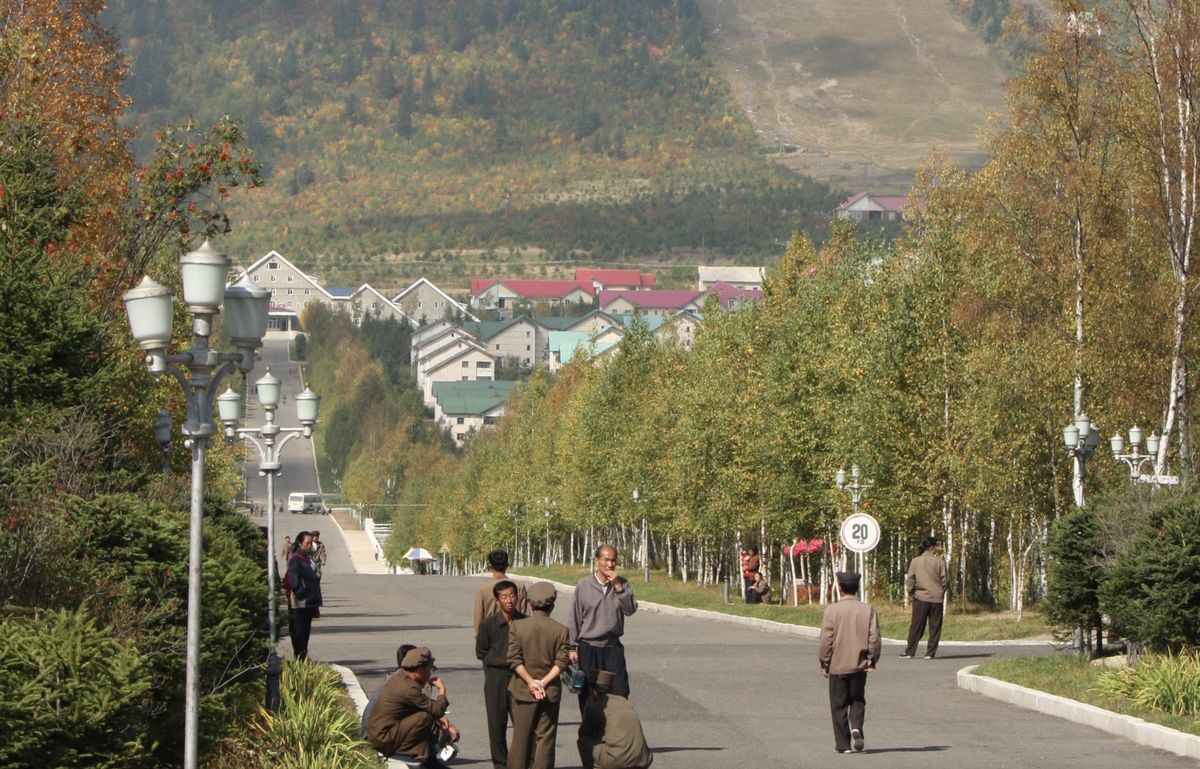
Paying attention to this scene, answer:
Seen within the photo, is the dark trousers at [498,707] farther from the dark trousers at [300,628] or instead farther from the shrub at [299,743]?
the dark trousers at [300,628]

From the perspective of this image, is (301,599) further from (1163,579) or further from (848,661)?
(1163,579)

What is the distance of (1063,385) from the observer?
34625mm

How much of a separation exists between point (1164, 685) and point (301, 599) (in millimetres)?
10009

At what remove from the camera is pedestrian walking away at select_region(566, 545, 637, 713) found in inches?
610

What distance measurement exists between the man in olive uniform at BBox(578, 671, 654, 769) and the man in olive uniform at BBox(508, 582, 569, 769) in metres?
0.45

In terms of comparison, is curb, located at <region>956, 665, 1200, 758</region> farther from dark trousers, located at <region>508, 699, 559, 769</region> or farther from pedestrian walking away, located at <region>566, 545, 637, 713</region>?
dark trousers, located at <region>508, 699, 559, 769</region>

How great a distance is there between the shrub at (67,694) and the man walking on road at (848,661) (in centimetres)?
647

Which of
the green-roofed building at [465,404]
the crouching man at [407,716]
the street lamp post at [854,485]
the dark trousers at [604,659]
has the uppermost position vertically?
the green-roofed building at [465,404]

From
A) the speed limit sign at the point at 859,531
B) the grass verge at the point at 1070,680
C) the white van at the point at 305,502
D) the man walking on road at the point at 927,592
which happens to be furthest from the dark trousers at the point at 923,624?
the white van at the point at 305,502

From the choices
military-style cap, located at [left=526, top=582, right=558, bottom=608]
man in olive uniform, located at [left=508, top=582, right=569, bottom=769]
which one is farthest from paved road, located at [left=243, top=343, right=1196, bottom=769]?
military-style cap, located at [left=526, top=582, right=558, bottom=608]

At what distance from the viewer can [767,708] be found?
66.2 feet

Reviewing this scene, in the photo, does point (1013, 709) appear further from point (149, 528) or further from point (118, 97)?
point (118, 97)

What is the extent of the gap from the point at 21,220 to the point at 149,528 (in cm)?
800

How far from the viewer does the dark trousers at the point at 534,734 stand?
46.7ft
